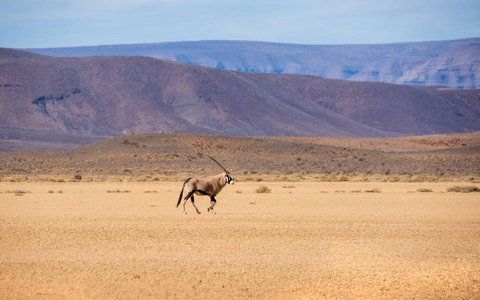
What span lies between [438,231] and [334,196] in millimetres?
11154

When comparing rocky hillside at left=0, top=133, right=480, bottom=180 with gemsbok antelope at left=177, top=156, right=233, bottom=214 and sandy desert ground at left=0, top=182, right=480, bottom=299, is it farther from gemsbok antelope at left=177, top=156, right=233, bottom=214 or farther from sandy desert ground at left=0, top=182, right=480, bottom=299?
gemsbok antelope at left=177, top=156, right=233, bottom=214

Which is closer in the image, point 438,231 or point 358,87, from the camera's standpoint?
point 438,231

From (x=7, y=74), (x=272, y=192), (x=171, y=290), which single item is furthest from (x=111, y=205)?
(x=7, y=74)

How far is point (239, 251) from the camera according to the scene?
1354 centimetres

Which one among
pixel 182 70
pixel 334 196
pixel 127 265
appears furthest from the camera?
pixel 182 70

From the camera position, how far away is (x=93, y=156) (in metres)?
56.2

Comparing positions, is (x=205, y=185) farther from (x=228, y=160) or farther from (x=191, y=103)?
(x=191, y=103)

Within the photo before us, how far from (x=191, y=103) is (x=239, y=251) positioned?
431 feet

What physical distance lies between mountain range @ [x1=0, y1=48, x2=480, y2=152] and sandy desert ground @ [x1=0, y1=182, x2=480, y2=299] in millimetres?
87159

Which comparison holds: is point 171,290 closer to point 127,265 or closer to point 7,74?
point 127,265

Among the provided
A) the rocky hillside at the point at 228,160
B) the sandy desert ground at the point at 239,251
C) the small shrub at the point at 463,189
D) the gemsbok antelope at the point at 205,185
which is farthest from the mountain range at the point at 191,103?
the gemsbok antelope at the point at 205,185

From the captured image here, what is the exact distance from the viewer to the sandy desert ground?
1078cm

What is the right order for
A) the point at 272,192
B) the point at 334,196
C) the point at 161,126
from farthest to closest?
the point at 161,126
the point at 272,192
the point at 334,196

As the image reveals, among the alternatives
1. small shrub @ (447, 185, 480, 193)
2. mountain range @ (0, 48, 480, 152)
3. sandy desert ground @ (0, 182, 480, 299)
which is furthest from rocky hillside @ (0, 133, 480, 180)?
mountain range @ (0, 48, 480, 152)
